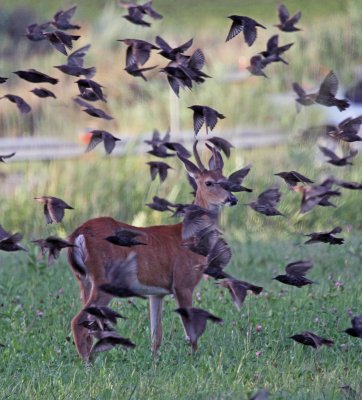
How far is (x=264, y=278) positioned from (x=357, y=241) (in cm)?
166

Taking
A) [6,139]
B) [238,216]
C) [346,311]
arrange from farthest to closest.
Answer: [6,139] → [238,216] → [346,311]

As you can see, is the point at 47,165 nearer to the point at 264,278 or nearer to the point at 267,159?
the point at 267,159

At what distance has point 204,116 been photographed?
250 inches

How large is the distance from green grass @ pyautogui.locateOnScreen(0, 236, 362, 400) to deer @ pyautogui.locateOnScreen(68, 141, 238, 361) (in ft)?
0.74

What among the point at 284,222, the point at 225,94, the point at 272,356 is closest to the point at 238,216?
the point at 284,222

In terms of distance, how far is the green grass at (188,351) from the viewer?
6.25 meters

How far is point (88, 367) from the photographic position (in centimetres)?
686

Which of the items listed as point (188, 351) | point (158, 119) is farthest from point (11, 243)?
point (158, 119)

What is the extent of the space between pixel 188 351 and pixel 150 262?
75cm

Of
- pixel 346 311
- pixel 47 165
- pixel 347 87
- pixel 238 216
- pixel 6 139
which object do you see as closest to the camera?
pixel 346 311

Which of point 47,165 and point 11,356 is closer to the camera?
point 11,356

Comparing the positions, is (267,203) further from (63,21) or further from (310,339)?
(63,21)

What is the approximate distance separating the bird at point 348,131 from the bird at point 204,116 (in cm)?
77

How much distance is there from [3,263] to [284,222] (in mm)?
3994
